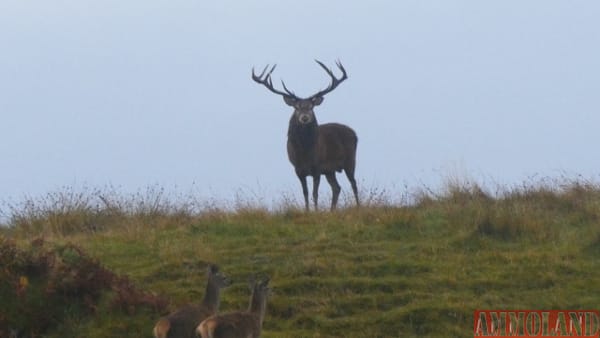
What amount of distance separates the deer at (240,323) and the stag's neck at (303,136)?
9.44 m

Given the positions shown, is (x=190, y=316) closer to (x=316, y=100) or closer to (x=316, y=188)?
(x=316, y=188)

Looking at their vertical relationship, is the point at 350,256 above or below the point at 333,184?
below

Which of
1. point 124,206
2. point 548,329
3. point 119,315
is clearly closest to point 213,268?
point 119,315

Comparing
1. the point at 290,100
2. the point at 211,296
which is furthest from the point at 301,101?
the point at 211,296

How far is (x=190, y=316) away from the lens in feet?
36.3

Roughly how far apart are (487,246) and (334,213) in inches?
109

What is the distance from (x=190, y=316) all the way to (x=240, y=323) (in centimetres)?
64

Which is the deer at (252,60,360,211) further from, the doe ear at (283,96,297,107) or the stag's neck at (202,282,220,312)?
the stag's neck at (202,282,220,312)

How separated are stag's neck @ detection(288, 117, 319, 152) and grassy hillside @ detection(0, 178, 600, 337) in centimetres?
300

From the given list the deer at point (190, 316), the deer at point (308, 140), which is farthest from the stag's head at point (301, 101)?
the deer at point (190, 316)

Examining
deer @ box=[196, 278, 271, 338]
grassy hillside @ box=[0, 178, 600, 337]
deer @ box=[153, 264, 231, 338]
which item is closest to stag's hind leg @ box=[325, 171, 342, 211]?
grassy hillside @ box=[0, 178, 600, 337]

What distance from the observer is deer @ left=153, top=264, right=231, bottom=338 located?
10891 mm

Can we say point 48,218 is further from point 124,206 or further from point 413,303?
point 413,303

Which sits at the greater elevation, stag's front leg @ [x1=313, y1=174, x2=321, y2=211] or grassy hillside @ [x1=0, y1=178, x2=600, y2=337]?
stag's front leg @ [x1=313, y1=174, x2=321, y2=211]
